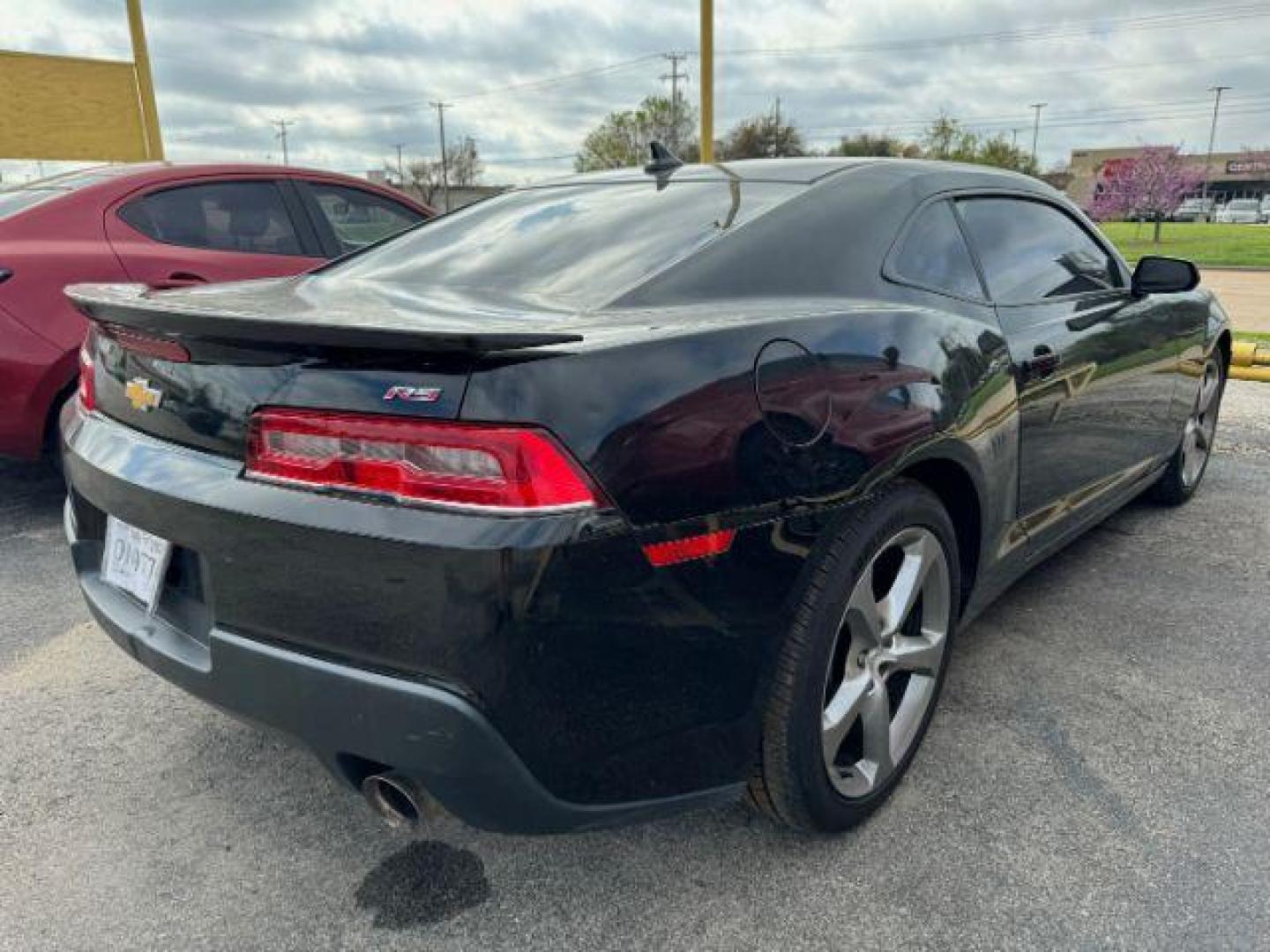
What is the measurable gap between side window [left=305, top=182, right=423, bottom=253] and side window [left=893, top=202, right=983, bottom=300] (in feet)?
11.2

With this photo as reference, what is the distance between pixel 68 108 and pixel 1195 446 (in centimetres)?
1337

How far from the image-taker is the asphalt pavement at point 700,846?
72.3 inches

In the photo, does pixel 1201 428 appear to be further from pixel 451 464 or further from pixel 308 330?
pixel 308 330

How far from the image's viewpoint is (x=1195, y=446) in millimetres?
4461

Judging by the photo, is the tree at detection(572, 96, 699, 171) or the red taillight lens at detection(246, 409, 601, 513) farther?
the tree at detection(572, 96, 699, 171)

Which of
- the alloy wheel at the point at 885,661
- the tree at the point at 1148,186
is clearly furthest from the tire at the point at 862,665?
the tree at the point at 1148,186

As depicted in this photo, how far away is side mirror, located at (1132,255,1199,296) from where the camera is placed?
3.43m

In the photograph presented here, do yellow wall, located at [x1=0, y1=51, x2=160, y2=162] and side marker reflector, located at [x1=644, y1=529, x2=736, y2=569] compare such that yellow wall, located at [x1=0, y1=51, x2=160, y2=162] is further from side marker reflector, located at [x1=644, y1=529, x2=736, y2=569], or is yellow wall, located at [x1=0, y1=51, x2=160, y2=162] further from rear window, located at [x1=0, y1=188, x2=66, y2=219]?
side marker reflector, located at [x1=644, y1=529, x2=736, y2=569]

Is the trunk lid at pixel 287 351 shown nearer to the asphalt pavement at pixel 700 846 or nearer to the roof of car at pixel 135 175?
the asphalt pavement at pixel 700 846

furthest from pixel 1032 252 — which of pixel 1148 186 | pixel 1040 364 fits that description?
pixel 1148 186

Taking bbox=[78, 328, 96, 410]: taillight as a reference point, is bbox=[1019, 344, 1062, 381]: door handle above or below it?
below

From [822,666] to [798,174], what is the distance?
1383mm

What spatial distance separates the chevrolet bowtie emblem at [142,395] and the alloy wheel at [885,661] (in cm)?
144

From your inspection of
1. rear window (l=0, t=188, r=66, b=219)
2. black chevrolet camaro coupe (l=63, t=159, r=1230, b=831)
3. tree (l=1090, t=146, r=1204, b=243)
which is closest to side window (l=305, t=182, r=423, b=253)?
rear window (l=0, t=188, r=66, b=219)
